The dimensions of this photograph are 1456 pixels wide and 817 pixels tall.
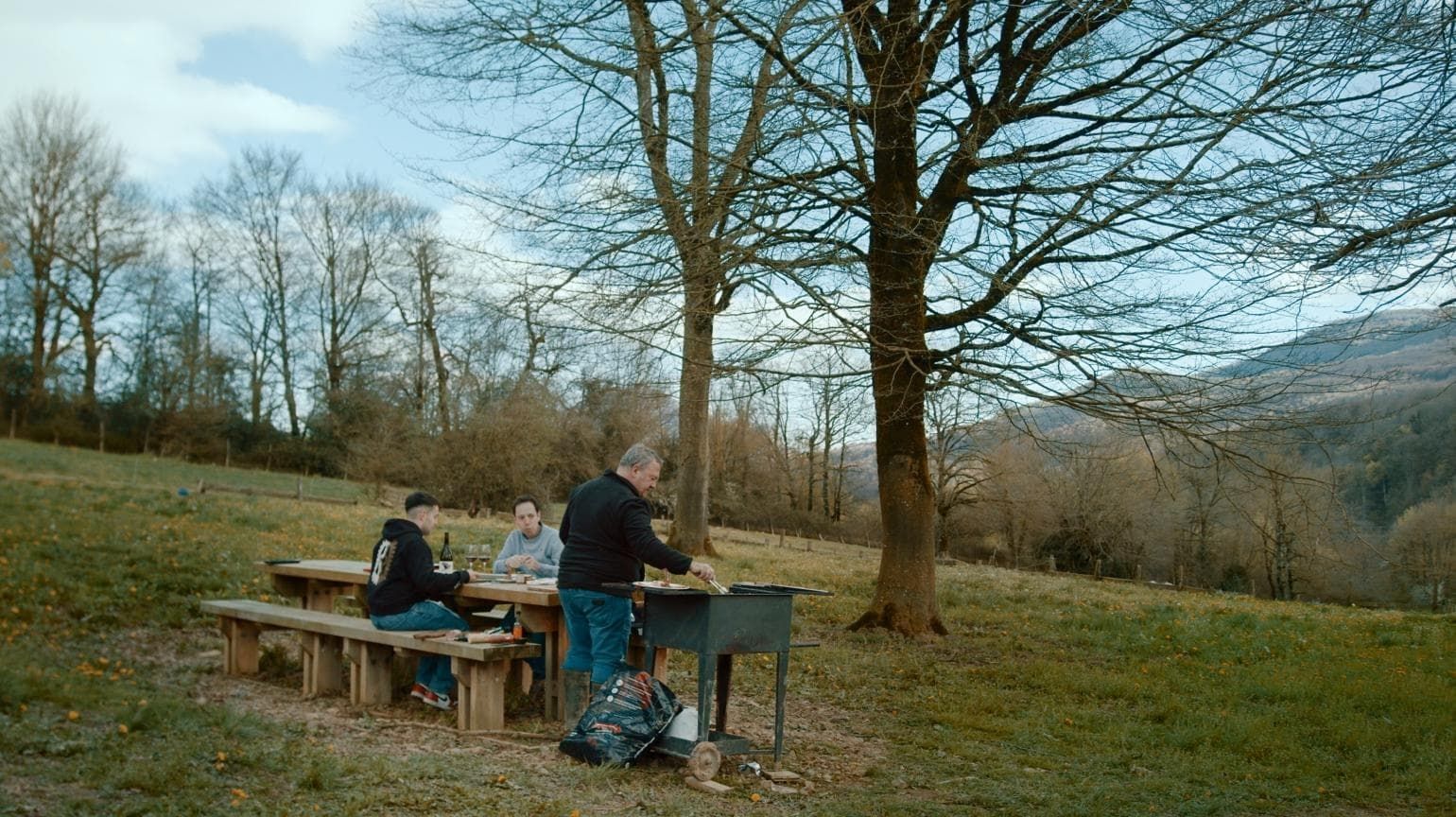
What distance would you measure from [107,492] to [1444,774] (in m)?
11.6

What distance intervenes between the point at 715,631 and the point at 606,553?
99cm

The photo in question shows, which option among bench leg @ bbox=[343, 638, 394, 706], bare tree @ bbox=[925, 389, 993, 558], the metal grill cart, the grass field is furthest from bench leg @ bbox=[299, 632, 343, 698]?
bare tree @ bbox=[925, 389, 993, 558]

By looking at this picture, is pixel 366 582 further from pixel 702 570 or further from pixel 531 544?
pixel 702 570

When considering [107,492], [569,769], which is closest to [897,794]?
[569,769]

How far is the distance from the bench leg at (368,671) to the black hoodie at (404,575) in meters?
0.27

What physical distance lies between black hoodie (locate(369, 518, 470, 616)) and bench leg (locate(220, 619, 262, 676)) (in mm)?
1640

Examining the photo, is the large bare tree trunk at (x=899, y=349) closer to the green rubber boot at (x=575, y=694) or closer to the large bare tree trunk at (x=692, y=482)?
the green rubber boot at (x=575, y=694)

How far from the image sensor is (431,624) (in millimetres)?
7602

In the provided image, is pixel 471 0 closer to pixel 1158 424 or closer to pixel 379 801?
pixel 1158 424

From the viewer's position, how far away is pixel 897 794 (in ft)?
19.9

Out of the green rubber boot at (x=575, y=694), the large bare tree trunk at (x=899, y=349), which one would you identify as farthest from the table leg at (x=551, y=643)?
the large bare tree trunk at (x=899, y=349)

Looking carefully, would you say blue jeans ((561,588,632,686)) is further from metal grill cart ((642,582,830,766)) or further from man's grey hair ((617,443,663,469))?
man's grey hair ((617,443,663,469))

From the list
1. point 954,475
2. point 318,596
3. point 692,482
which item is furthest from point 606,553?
point 954,475

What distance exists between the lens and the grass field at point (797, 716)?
207 inches
